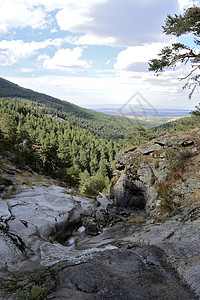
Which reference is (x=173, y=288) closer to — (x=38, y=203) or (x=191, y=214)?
(x=191, y=214)

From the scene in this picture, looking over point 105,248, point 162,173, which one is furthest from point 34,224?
point 162,173

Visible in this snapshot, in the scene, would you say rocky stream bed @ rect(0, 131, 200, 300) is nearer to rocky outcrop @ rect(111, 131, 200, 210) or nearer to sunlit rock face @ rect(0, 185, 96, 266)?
sunlit rock face @ rect(0, 185, 96, 266)

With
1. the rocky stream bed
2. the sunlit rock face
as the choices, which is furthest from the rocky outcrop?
the sunlit rock face

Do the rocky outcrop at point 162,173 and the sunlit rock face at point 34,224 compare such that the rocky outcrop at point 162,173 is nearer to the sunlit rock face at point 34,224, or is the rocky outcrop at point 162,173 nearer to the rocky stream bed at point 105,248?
the rocky stream bed at point 105,248

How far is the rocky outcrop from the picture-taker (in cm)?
1523

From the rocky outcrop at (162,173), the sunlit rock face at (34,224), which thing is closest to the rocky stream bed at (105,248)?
the sunlit rock face at (34,224)

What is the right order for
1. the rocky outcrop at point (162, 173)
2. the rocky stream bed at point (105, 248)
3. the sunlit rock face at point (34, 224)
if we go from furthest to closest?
the rocky outcrop at point (162, 173) < the sunlit rock face at point (34, 224) < the rocky stream bed at point (105, 248)

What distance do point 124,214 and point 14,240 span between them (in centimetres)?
1292

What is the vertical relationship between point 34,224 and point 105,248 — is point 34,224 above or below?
below

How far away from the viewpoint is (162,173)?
62.2 ft

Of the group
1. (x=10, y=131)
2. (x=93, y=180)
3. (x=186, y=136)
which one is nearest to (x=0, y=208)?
(x=186, y=136)

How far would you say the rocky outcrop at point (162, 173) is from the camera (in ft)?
50.0

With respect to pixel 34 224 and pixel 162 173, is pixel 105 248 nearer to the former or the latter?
pixel 34 224

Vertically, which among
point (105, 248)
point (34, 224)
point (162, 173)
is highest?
point (162, 173)
